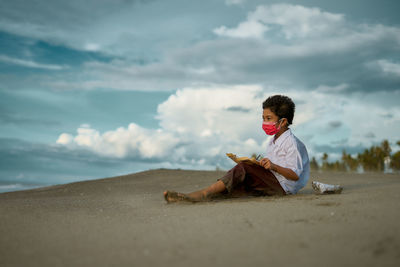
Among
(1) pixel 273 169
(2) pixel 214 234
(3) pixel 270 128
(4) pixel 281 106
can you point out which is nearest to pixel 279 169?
(1) pixel 273 169

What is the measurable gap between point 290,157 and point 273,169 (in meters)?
0.33

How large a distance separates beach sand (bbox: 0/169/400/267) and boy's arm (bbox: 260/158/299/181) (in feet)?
1.49

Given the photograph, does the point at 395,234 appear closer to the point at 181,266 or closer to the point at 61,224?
the point at 181,266

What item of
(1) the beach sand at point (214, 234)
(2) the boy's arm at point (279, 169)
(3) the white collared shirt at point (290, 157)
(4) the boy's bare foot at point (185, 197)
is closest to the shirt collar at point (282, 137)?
(3) the white collared shirt at point (290, 157)

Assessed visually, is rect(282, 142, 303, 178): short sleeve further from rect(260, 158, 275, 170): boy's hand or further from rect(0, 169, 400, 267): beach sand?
rect(0, 169, 400, 267): beach sand

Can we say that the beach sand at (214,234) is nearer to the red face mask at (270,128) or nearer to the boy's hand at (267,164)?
the boy's hand at (267,164)

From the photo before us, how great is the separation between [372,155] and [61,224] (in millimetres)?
16265

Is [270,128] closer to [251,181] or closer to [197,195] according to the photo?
[251,181]

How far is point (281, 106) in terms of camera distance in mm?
5238

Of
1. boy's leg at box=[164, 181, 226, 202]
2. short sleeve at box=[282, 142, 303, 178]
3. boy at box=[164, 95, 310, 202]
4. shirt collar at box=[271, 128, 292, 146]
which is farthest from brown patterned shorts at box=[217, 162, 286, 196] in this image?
shirt collar at box=[271, 128, 292, 146]

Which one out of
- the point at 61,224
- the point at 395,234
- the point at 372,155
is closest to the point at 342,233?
the point at 395,234

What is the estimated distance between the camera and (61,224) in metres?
3.72

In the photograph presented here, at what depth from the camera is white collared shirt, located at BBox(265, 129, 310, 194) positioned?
194 inches

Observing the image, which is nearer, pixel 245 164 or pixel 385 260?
pixel 385 260
